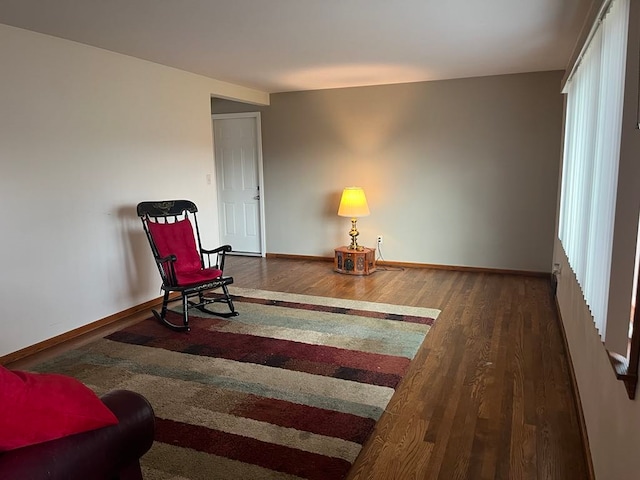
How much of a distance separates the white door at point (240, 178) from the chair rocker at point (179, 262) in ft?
8.05

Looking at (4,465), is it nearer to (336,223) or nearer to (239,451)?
(239,451)

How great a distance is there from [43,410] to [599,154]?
2.32 metres

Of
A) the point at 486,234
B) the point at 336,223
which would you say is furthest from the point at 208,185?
the point at 486,234

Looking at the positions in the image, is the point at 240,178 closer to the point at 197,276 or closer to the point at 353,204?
the point at 353,204

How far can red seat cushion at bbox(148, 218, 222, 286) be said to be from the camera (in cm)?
404

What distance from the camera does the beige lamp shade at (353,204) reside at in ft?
19.2

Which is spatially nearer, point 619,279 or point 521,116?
point 619,279

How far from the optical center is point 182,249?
4.27 meters

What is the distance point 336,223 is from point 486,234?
195cm

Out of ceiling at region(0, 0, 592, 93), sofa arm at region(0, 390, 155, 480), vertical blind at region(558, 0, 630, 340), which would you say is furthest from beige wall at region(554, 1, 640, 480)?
ceiling at region(0, 0, 592, 93)

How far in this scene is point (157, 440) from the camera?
233 centimetres

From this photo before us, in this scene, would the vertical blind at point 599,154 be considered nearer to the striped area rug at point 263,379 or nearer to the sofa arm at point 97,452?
the striped area rug at point 263,379

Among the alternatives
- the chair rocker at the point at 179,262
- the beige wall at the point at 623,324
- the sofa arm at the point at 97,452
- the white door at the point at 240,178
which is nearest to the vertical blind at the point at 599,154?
the beige wall at the point at 623,324

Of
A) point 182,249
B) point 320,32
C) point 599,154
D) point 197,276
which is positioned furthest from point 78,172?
point 599,154
